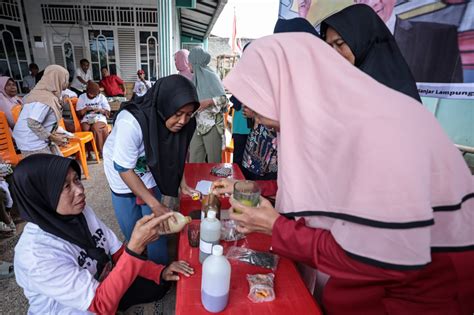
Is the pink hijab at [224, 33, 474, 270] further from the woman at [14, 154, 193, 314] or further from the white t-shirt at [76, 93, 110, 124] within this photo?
the white t-shirt at [76, 93, 110, 124]

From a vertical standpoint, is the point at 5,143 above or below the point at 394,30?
below

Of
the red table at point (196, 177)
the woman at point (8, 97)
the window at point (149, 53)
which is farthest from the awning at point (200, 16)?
the red table at point (196, 177)

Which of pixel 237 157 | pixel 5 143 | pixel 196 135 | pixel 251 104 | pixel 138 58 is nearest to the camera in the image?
pixel 251 104

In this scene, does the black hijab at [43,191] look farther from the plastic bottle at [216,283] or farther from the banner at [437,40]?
the banner at [437,40]

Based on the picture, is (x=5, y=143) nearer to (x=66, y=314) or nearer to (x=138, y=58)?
(x=66, y=314)

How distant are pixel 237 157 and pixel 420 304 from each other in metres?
2.00

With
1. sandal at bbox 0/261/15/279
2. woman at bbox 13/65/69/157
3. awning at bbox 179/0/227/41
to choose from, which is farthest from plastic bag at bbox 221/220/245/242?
awning at bbox 179/0/227/41

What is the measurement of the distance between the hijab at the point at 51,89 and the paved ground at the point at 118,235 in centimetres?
104


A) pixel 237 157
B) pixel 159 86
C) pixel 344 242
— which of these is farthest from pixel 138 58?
pixel 344 242

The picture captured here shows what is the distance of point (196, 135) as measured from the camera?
122 inches

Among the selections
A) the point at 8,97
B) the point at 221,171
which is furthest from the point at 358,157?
the point at 8,97

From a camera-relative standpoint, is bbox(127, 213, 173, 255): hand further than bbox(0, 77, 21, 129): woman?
No

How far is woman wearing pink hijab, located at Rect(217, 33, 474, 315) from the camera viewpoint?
0.61 metres

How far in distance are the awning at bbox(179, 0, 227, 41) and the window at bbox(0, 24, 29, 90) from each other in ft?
15.2
